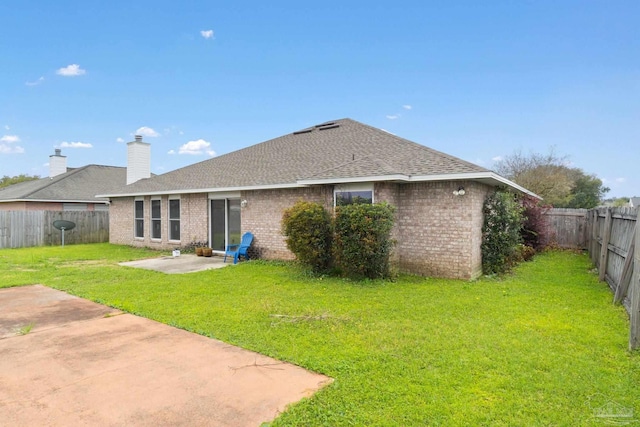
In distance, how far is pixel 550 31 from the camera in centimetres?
1303

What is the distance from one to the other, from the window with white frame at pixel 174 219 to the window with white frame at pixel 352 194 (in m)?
8.03

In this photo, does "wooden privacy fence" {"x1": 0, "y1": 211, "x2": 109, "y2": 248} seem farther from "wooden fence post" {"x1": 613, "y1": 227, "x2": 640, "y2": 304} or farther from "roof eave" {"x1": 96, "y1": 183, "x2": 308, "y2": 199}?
"wooden fence post" {"x1": 613, "y1": 227, "x2": 640, "y2": 304}

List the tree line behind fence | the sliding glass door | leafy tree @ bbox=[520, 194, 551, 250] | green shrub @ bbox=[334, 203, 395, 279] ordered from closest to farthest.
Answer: the tree line behind fence, green shrub @ bbox=[334, 203, 395, 279], the sliding glass door, leafy tree @ bbox=[520, 194, 551, 250]

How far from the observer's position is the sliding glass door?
13039 mm

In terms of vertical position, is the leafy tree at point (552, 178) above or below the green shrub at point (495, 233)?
above

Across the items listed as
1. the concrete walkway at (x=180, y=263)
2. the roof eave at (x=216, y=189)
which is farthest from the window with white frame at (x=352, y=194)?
the concrete walkway at (x=180, y=263)

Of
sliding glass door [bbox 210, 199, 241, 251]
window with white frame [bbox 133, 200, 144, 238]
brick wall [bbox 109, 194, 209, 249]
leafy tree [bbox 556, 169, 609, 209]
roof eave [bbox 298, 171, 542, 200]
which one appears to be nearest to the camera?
roof eave [bbox 298, 171, 542, 200]

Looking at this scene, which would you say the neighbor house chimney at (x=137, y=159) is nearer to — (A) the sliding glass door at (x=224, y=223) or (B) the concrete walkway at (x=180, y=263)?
(A) the sliding glass door at (x=224, y=223)

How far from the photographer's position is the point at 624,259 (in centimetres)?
698

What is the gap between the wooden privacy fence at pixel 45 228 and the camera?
17.6 meters

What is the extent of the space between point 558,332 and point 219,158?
15206mm

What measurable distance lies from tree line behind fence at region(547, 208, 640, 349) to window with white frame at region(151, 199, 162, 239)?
15291 millimetres

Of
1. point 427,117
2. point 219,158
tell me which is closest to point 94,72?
point 219,158

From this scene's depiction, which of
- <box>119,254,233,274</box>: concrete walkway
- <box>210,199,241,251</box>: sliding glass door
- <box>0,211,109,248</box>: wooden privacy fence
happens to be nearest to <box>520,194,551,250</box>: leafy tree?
<box>210,199,241,251</box>: sliding glass door
